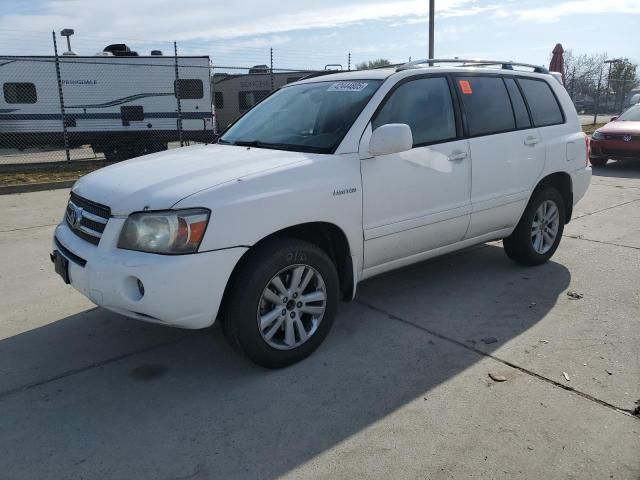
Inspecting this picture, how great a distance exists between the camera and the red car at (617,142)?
38.6ft

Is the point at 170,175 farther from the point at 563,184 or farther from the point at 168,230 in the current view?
the point at 563,184

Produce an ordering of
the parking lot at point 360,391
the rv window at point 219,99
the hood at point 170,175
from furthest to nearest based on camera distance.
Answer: the rv window at point 219,99, the hood at point 170,175, the parking lot at point 360,391

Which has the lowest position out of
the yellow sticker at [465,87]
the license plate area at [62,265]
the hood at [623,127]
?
the license plate area at [62,265]

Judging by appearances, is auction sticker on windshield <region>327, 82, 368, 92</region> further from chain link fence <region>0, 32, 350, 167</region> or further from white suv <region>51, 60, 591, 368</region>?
chain link fence <region>0, 32, 350, 167</region>

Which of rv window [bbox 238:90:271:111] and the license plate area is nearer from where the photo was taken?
the license plate area

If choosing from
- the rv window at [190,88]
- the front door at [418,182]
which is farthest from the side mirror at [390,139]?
the rv window at [190,88]

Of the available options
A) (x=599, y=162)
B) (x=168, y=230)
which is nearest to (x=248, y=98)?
(x=599, y=162)

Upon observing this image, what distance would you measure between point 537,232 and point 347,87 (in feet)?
7.87

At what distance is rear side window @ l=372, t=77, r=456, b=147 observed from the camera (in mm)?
3824

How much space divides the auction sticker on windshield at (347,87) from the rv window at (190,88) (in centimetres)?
1365

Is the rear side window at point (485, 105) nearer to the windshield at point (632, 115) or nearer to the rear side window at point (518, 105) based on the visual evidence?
the rear side window at point (518, 105)

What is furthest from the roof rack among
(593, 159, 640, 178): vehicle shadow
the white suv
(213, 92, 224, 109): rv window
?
(213, 92, 224, 109): rv window

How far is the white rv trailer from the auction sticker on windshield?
41.3 feet

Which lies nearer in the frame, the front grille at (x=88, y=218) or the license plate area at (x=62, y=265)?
the front grille at (x=88, y=218)
